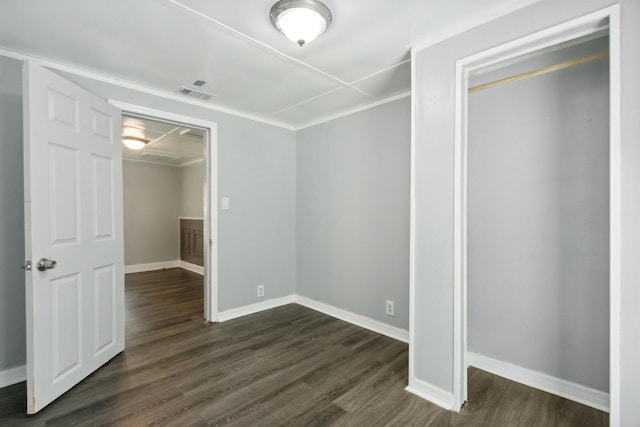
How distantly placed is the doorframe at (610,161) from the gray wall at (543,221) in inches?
22.9

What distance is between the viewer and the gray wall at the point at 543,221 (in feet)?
6.32

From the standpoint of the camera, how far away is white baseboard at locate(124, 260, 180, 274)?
237 inches

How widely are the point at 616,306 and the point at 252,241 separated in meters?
3.14

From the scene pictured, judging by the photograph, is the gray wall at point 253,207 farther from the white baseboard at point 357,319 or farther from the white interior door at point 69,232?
the white interior door at point 69,232

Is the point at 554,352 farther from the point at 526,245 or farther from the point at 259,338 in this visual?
the point at 259,338

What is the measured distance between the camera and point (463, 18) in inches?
70.6

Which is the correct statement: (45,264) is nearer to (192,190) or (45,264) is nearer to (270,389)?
(270,389)

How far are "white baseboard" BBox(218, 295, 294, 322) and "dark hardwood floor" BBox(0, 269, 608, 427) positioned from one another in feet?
0.80

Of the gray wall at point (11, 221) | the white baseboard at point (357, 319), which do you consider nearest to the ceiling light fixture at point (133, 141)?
the gray wall at point (11, 221)

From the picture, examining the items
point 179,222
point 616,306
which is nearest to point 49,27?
point 616,306

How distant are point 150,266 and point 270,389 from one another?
17.4ft

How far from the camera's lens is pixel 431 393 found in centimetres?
200

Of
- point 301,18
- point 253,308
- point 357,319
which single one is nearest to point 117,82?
point 301,18

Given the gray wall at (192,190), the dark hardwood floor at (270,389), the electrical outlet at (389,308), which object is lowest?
the dark hardwood floor at (270,389)
